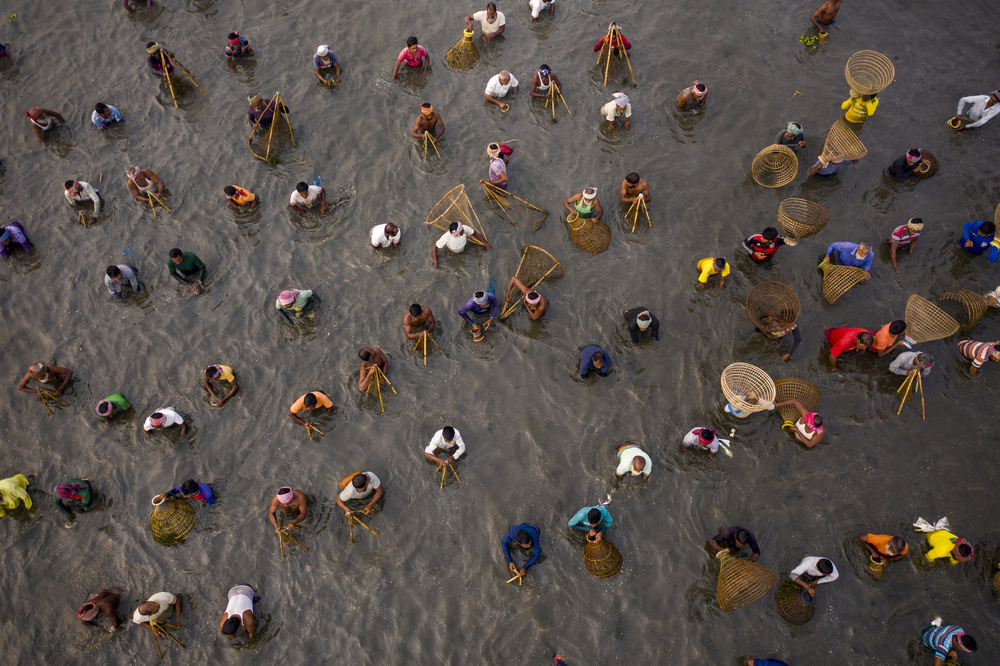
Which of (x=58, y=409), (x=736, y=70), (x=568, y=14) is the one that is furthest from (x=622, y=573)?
(x=568, y=14)

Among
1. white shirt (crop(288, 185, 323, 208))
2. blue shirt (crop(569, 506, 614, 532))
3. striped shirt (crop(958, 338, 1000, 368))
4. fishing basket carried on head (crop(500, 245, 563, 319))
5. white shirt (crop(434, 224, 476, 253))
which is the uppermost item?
white shirt (crop(288, 185, 323, 208))

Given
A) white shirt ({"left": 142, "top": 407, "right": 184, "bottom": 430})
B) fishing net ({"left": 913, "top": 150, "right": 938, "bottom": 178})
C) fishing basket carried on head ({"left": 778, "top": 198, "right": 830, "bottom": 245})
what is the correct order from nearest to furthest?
white shirt ({"left": 142, "top": 407, "right": 184, "bottom": 430}), fishing basket carried on head ({"left": 778, "top": 198, "right": 830, "bottom": 245}), fishing net ({"left": 913, "top": 150, "right": 938, "bottom": 178})

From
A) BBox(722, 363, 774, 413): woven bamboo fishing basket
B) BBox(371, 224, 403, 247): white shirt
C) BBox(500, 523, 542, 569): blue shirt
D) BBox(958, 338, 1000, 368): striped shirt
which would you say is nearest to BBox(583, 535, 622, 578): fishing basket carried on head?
BBox(500, 523, 542, 569): blue shirt

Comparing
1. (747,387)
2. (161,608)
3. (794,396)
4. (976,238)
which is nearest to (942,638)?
(794,396)

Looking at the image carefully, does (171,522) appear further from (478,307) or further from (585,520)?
(585,520)

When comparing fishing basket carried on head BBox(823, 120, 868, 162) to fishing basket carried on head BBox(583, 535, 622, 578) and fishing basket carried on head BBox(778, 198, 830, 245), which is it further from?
fishing basket carried on head BBox(583, 535, 622, 578)

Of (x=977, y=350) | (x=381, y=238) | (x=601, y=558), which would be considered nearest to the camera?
(x=601, y=558)

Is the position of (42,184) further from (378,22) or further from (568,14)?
(568,14)
